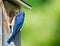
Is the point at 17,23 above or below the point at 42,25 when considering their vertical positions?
above

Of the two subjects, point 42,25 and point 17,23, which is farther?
point 42,25

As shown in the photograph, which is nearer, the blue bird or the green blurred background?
the blue bird

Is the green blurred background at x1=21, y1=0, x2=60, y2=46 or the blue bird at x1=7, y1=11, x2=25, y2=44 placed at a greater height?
the blue bird at x1=7, y1=11, x2=25, y2=44

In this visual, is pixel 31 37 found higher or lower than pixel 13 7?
lower

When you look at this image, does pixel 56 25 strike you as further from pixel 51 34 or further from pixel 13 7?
pixel 13 7

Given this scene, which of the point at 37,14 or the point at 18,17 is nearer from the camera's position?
the point at 18,17

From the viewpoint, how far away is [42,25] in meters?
11.4

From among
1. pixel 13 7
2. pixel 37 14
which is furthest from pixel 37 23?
pixel 13 7

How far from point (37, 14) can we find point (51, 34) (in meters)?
0.72

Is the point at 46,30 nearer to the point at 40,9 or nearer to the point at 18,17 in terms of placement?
the point at 40,9

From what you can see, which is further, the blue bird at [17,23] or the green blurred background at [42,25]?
the green blurred background at [42,25]

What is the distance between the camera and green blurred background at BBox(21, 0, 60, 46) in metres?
11.2

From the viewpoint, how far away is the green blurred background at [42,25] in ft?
36.8

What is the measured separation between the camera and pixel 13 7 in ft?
20.7
